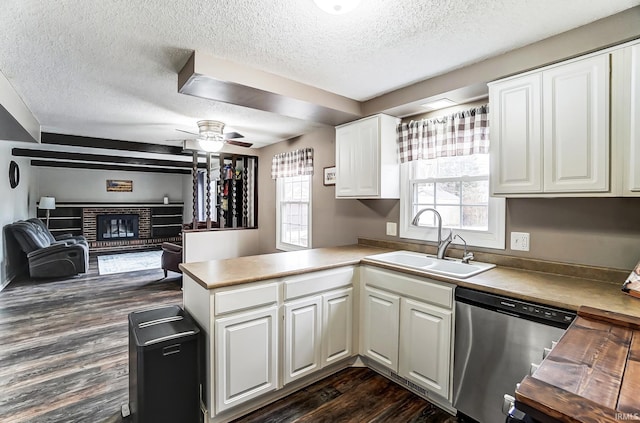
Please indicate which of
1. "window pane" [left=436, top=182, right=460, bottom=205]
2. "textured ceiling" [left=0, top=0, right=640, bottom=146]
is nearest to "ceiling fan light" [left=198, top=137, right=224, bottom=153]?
"textured ceiling" [left=0, top=0, right=640, bottom=146]

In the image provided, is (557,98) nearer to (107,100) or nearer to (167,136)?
(107,100)

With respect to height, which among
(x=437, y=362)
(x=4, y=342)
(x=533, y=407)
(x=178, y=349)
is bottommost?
(x=4, y=342)

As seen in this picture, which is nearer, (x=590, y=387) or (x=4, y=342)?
(x=590, y=387)

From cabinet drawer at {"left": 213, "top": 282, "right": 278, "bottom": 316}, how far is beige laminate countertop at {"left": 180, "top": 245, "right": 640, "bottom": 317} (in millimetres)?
60

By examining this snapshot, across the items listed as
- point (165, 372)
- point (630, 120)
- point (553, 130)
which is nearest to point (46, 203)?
point (165, 372)

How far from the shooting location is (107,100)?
2951mm

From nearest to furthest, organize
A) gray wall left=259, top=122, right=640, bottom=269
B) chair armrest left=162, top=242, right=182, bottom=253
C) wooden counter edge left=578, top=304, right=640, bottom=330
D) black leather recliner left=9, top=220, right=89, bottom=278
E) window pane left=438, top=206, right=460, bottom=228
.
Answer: wooden counter edge left=578, top=304, right=640, bottom=330 < gray wall left=259, top=122, right=640, bottom=269 < window pane left=438, top=206, right=460, bottom=228 < chair armrest left=162, top=242, right=182, bottom=253 < black leather recliner left=9, top=220, right=89, bottom=278

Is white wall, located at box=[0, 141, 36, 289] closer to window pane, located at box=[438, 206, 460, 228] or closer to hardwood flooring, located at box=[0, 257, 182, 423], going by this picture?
hardwood flooring, located at box=[0, 257, 182, 423]

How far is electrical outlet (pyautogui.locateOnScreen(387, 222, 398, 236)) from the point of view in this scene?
2.96 meters

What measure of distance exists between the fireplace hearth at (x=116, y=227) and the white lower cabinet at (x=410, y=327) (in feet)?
28.2

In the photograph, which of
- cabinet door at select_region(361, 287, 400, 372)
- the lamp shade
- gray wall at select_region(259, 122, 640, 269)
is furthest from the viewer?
the lamp shade

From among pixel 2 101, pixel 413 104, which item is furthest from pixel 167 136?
pixel 413 104

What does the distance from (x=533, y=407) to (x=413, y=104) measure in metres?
2.26

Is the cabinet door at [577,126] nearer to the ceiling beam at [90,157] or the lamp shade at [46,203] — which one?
the ceiling beam at [90,157]
